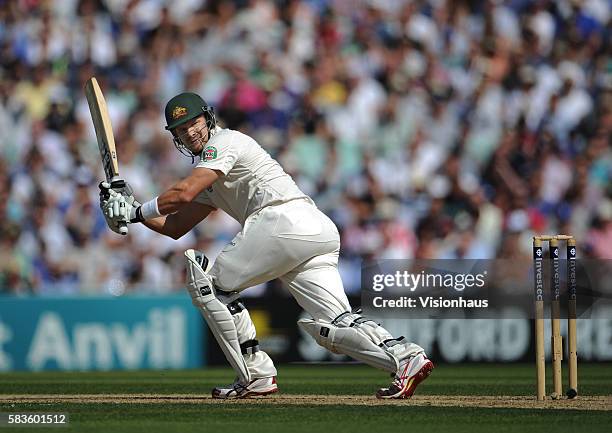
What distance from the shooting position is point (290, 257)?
7270 mm

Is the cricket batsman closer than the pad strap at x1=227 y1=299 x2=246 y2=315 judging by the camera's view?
Yes

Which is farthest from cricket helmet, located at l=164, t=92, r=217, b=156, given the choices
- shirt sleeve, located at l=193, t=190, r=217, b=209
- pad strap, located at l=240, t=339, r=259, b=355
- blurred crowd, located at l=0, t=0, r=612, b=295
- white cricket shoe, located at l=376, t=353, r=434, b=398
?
blurred crowd, located at l=0, t=0, r=612, b=295

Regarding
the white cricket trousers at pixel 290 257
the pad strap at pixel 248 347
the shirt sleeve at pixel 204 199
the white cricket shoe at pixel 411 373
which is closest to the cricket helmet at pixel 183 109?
the shirt sleeve at pixel 204 199

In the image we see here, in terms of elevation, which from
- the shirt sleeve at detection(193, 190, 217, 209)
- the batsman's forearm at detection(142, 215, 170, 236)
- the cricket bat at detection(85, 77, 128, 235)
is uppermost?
the cricket bat at detection(85, 77, 128, 235)

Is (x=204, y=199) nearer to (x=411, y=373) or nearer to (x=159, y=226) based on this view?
(x=159, y=226)

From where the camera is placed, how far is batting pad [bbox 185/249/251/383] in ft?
24.0

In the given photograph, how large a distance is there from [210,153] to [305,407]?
1.53 metres

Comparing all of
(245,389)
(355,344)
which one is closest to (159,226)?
(245,389)

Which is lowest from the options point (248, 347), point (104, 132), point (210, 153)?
point (248, 347)

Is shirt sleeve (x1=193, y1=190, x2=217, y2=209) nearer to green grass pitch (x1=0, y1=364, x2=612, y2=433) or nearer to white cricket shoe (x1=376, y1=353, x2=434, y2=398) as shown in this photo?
green grass pitch (x1=0, y1=364, x2=612, y2=433)

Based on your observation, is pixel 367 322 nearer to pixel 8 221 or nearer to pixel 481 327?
pixel 481 327

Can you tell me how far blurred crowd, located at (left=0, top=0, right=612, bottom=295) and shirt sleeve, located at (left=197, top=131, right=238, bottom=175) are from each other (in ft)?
16.4

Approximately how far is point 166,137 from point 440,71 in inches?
130

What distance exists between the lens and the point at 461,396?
7.85m
